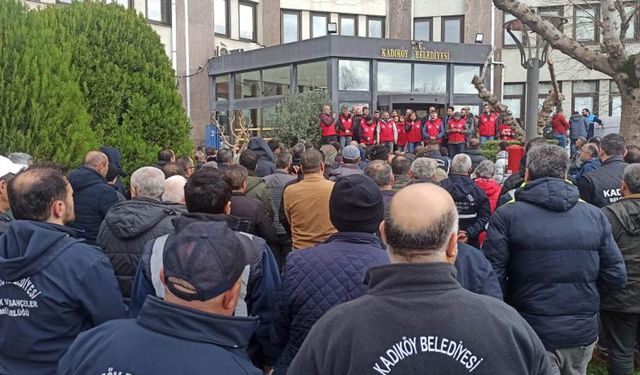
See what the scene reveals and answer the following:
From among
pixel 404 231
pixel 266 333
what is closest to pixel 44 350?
pixel 266 333

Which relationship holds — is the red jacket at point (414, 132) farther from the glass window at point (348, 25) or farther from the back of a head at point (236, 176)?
the back of a head at point (236, 176)

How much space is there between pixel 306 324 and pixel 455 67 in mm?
22734

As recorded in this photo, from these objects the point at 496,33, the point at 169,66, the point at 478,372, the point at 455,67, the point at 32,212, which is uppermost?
the point at 496,33

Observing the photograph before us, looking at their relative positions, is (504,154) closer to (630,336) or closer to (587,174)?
(587,174)

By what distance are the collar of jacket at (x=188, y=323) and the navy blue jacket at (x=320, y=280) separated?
111 centimetres

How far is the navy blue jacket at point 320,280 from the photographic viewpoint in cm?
288

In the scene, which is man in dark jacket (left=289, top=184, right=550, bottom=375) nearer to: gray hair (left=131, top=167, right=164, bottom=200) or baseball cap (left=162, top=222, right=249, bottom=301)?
baseball cap (left=162, top=222, right=249, bottom=301)

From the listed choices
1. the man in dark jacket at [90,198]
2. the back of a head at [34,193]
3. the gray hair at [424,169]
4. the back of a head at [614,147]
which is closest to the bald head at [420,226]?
the back of a head at [34,193]

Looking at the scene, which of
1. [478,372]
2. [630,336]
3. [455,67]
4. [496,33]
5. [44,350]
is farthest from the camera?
[496,33]

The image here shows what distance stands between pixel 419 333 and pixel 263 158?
21.7ft

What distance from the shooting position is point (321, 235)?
4.89 meters

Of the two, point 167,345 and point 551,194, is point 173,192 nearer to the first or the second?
point 551,194

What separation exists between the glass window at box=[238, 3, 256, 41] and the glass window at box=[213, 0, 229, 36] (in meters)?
→ 0.91

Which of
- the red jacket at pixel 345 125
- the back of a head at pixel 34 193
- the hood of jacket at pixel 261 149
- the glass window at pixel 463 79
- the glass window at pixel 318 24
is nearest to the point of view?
the back of a head at pixel 34 193
